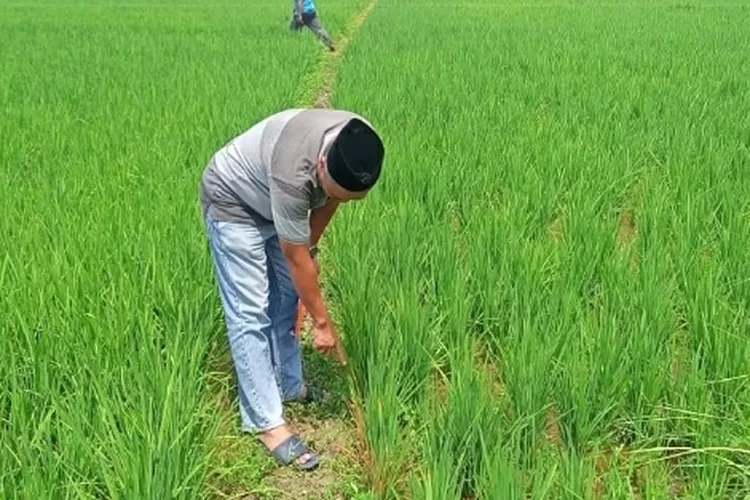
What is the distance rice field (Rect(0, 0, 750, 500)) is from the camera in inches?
77.2

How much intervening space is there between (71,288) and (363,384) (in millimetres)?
1007

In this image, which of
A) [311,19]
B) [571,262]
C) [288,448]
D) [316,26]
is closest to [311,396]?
[288,448]

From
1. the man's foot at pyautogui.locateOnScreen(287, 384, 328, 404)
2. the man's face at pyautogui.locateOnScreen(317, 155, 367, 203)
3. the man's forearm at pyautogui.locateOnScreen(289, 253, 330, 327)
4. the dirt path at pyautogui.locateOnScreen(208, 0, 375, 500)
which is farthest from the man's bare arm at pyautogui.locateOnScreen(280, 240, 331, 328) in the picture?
the man's foot at pyautogui.locateOnScreen(287, 384, 328, 404)

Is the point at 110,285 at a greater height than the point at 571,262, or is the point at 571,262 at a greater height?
the point at 110,285

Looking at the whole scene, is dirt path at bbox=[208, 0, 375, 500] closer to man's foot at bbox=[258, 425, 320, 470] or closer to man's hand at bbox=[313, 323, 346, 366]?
man's foot at bbox=[258, 425, 320, 470]

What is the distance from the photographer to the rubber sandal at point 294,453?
233 cm

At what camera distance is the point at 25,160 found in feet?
16.0

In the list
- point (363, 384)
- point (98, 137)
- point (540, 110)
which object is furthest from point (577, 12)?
point (363, 384)

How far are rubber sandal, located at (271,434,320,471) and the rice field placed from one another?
7 centimetres

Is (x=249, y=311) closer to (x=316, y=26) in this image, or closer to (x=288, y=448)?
(x=288, y=448)

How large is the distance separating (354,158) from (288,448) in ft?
2.87

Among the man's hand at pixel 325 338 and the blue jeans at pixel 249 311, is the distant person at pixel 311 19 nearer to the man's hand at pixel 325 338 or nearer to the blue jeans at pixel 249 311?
the blue jeans at pixel 249 311

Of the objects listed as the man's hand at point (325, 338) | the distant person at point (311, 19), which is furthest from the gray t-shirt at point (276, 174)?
the distant person at point (311, 19)

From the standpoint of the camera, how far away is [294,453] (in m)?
2.34
